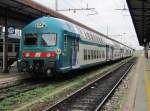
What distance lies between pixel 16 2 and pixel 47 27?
5.09 meters

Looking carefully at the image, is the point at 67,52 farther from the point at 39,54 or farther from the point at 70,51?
the point at 39,54

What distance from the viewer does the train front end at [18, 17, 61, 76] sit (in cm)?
1883

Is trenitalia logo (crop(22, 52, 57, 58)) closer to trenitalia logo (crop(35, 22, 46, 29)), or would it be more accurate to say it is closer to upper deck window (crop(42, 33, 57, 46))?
upper deck window (crop(42, 33, 57, 46))

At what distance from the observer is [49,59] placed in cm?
1888

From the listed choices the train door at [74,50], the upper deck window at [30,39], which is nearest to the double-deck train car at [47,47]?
the upper deck window at [30,39]

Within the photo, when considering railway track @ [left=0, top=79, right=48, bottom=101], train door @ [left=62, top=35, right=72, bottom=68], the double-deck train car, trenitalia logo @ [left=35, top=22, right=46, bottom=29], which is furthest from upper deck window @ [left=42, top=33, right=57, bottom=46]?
railway track @ [left=0, top=79, right=48, bottom=101]

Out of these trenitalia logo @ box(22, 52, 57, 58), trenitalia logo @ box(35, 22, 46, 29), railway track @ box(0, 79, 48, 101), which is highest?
trenitalia logo @ box(35, 22, 46, 29)

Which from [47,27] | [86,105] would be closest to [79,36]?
[47,27]

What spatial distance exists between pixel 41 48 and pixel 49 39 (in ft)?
1.91

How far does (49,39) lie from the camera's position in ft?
63.3

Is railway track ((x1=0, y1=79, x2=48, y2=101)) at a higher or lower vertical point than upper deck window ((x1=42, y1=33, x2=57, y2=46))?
lower

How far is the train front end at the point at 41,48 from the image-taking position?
1883 cm

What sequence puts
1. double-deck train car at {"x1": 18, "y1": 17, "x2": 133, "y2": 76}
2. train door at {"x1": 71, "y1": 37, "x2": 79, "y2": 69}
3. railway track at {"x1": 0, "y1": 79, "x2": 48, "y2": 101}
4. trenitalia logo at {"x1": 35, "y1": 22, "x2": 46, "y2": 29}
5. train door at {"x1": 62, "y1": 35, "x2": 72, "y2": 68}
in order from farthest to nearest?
Result: train door at {"x1": 71, "y1": 37, "x2": 79, "y2": 69}
trenitalia logo at {"x1": 35, "y1": 22, "x2": 46, "y2": 29}
train door at {"x1": 62, "y1": 35, "x2": 72, "y2": 68}
double-deck train car at {"x1": 18, "y1": 17, "x2": 133, "y2": 76}
railway track at {"x1": 0, "y1": 79, "x2": 48, "y2": 101}

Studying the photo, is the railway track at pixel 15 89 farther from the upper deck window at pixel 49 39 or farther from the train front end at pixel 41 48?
the upper deck window at pixel 49 39
